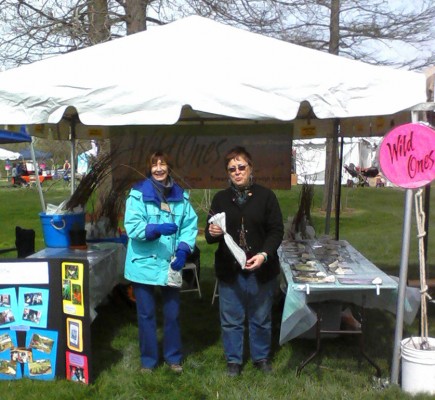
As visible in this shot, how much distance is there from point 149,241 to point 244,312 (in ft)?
2.60

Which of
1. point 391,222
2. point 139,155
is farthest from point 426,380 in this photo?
point 391,222

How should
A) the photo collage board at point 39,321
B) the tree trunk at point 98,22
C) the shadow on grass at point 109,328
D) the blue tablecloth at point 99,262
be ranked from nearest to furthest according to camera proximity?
the photo collage board at point 39,321, the shadow on grass at point 109,328, the blue tablecloth at point 99,262, the tree trunk at point 98,22

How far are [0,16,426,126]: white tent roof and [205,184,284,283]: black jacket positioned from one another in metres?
0.56

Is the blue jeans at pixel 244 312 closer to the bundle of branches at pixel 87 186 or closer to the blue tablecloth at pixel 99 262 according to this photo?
the blue tablecloth at pixel 99 262

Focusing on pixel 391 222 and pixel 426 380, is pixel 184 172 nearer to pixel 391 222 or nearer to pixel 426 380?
pixel 426 380

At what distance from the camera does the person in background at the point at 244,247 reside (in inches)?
141

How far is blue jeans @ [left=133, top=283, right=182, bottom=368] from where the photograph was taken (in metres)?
3.69

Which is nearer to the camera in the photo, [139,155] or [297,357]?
[297,357]

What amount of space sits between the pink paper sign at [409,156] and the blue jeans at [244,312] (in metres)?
1.03

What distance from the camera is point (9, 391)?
351 cm

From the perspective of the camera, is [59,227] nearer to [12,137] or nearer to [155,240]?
[155,240]

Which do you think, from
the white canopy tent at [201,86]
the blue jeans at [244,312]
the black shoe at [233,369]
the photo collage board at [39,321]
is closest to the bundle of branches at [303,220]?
the blue jeans at [244,312]

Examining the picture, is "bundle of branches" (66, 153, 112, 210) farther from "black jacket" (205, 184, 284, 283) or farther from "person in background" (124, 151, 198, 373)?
"black jacket" (205, 184, 284, 283)

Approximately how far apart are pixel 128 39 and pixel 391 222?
387 inches
